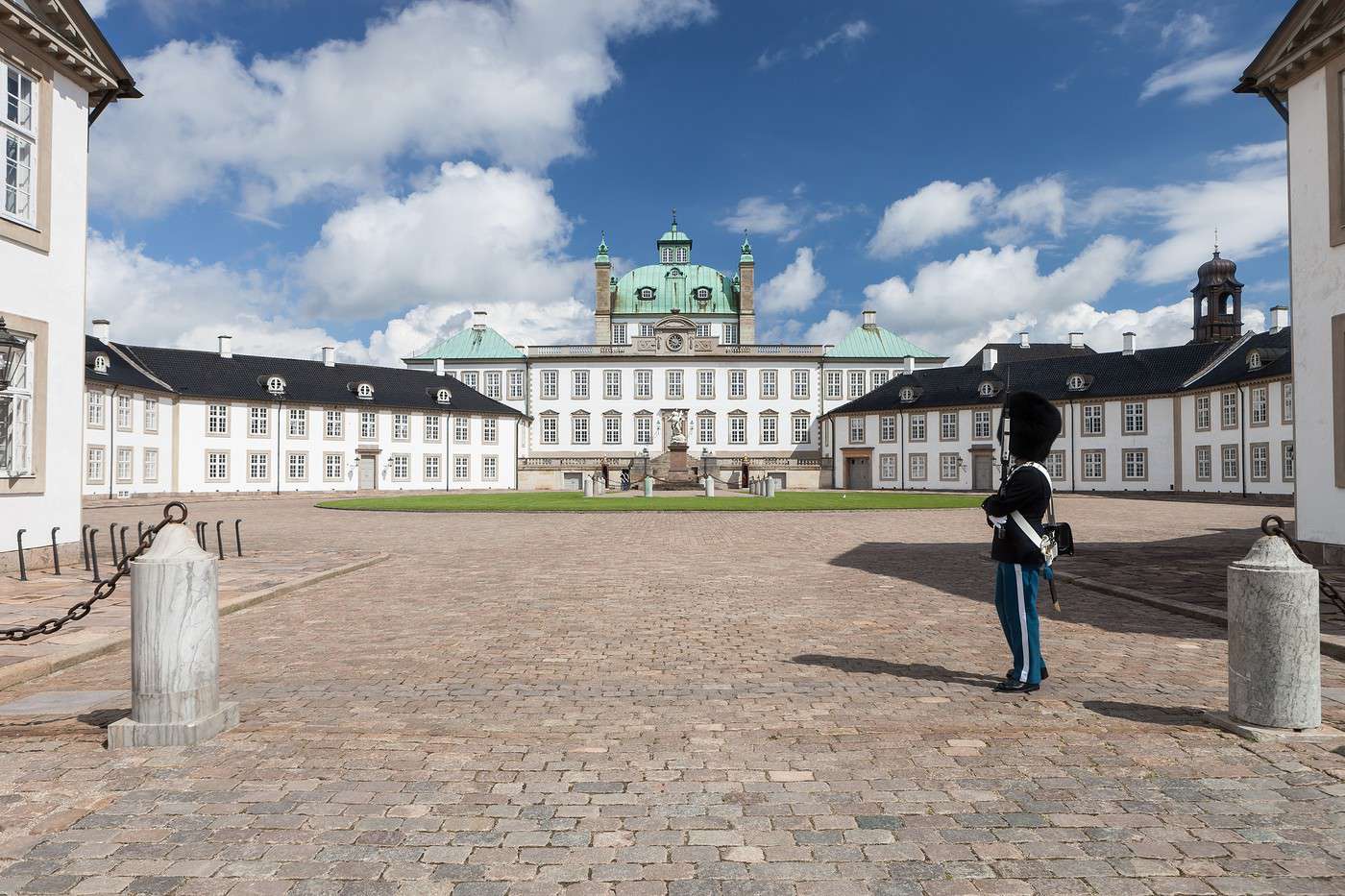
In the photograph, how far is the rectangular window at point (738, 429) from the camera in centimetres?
7088

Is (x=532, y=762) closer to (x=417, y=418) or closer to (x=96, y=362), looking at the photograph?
(x=96, y=362)

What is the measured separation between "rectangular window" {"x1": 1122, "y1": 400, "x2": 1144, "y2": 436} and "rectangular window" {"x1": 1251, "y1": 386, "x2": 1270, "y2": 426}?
8.21 m

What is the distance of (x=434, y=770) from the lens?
14.8ft

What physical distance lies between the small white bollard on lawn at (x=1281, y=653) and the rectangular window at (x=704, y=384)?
217ft

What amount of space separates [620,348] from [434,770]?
223 ft

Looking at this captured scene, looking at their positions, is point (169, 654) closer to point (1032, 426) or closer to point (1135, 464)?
point (1032, 426)

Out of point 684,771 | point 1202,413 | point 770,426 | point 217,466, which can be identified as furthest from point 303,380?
point 684,771

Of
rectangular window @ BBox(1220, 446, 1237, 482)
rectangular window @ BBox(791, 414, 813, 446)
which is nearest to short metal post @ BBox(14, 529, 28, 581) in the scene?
rectangular window @ BBox(1220, 446, 1237, 482)

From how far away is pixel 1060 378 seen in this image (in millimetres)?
56031

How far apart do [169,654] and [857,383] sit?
228ft

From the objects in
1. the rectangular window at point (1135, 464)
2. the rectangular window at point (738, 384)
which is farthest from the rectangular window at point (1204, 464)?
the rectangular window at point (738, 384)

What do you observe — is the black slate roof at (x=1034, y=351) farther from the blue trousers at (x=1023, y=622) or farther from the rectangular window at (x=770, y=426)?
the blue trousers at (x=1023, y=622)

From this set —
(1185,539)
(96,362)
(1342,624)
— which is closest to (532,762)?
(1342,624)

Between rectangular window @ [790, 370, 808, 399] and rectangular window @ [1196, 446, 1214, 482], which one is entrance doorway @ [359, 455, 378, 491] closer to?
rectangular window @ [790, 370, 808, 399]
